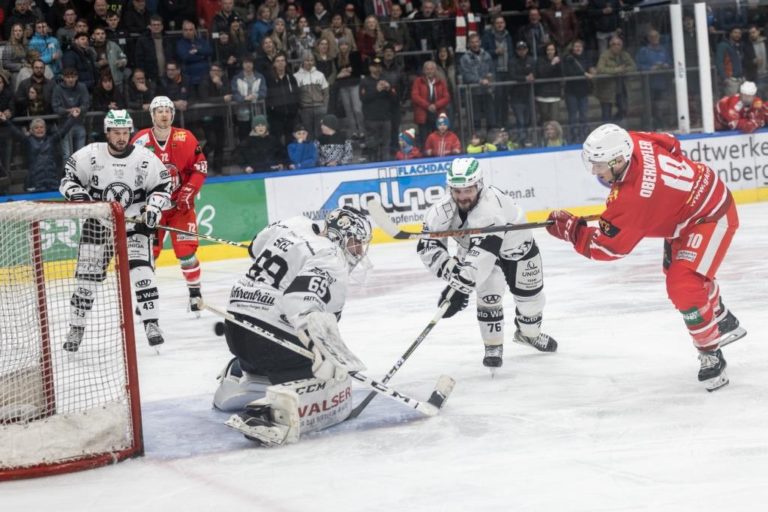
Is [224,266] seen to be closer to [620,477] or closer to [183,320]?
[183,320]

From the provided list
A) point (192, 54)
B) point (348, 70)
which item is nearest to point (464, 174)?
point (192, 54)

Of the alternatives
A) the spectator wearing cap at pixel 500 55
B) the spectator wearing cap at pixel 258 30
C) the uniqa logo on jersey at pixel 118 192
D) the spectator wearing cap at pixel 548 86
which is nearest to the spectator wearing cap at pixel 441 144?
the spectator wearing cap at pixel 500 55

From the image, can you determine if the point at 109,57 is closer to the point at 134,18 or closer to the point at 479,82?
the point at 134,18

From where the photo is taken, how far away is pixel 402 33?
1140 cm

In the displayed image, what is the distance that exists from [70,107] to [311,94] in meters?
2.22

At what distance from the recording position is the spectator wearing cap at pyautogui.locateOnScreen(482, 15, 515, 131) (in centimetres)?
1132

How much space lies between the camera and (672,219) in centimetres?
451

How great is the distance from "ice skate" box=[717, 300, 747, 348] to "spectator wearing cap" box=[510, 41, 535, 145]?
653cm

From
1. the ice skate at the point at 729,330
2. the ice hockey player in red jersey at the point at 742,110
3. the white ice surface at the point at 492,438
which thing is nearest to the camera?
the white ice surface at the point at 492,438

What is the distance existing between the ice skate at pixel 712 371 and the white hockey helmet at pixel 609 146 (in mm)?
862

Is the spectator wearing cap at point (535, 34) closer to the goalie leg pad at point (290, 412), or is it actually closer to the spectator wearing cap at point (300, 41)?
the spectator wearing cap at point (300, 41)

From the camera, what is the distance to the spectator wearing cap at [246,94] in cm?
1038

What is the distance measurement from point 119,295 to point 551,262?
5161mm

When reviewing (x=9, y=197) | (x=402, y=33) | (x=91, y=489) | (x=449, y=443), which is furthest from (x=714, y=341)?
(x=402, y=33)
